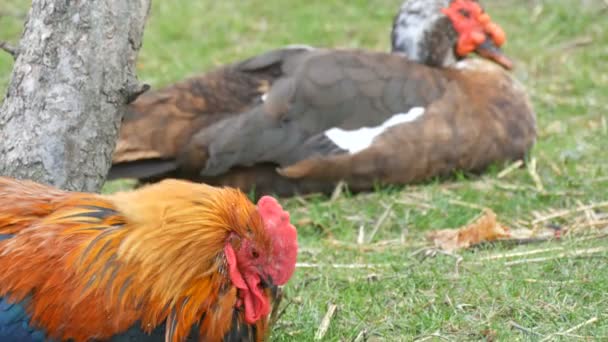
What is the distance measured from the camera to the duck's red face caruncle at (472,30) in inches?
292

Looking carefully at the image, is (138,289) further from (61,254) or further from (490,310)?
(490,310)

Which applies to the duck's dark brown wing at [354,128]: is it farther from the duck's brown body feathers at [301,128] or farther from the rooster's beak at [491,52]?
the rooster's beak at [491,52]

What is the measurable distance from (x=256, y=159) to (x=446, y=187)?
1152 millimetres

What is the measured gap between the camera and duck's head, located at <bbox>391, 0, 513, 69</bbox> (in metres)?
7.29

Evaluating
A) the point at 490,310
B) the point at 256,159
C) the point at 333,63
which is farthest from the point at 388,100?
the point at 490,310

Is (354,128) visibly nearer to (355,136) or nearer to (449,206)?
(355,136)

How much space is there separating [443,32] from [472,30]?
0.79 ft

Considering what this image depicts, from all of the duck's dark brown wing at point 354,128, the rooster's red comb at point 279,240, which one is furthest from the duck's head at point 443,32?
the rooster's red comb at point 279,240

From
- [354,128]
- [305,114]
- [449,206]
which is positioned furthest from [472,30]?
[449,206]

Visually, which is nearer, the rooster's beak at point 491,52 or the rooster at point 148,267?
the rooster at point 148,267

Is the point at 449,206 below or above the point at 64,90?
below

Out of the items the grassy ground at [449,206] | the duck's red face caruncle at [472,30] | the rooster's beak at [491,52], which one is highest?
the duck's red face caruncle at [472,30]

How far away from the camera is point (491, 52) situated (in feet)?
24.8

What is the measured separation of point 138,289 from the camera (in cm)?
350
